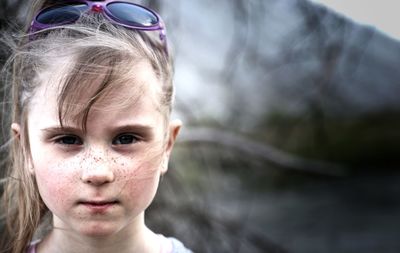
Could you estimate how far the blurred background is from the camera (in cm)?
292

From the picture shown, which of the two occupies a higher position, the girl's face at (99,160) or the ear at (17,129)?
the girl's face at (99,160)

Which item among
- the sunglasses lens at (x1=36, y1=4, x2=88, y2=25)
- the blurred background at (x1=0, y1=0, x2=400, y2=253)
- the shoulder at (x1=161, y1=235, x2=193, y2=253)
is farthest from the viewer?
the blurred background at (x1=0, y1=0, x2=400, y2=253)

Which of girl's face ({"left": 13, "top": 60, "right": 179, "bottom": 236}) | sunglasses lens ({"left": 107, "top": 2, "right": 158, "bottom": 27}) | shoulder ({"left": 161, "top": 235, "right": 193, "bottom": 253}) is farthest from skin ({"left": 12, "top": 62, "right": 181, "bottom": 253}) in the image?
shoulder ({"left": 161, "top": 235, "right": 193, "bottom": 253})

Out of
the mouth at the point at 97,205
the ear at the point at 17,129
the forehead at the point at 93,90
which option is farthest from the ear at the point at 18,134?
the mouth at the point at 97,205

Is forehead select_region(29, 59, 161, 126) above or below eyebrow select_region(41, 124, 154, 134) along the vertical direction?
above

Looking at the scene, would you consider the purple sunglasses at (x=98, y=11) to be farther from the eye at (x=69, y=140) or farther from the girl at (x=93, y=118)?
the eye at (x=69, y=140)

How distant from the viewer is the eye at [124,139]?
148 centimetres

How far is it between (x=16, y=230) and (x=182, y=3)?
1318 millimetres

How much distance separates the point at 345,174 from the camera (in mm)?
4324

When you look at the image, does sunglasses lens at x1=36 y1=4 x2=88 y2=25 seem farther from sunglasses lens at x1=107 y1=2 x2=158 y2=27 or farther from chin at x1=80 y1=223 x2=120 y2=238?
chin at x1=80 y1=223 x2=120 y2=238

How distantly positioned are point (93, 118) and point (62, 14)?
307 millimetres

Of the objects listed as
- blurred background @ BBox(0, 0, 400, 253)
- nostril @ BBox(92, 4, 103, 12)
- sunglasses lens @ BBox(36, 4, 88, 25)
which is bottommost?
blurred background @ BBox(0, 0, 400, 253)

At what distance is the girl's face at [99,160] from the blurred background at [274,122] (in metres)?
0.88

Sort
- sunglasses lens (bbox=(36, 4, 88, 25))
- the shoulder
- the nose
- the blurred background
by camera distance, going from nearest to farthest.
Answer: the nose
sunglasses lens (bbox=(36, 4, 88, 25))
the shoulder
the blurred background
